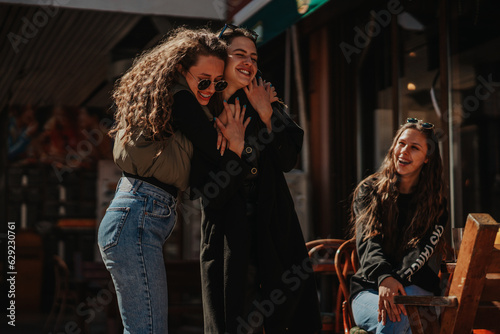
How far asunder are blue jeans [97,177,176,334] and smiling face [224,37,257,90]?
577 millimetres

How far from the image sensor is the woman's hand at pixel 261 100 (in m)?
2.71

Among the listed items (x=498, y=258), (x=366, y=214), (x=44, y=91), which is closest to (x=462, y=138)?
(x=366, y=214)

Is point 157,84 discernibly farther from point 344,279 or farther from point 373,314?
point 344,279

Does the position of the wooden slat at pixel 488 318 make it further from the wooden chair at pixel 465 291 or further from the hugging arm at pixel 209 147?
the hugging arm at pixel 209 147

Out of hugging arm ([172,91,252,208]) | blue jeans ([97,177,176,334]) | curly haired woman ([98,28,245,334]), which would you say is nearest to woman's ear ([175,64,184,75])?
curly haired woman ([98,28,245,334])

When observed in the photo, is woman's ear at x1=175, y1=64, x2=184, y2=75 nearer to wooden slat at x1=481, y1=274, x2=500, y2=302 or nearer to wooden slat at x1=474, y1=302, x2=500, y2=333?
wooden slat at x1=481, y1=274, x2=500, y2=302

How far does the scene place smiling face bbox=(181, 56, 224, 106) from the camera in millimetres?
2598

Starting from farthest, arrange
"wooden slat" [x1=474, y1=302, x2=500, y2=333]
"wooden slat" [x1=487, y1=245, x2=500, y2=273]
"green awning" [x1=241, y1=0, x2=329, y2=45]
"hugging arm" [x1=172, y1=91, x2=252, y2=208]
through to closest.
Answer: "green awning" [x1=241, y1=0, x2=329, y2=45], "wooden slat" [x1=474, y1=302, x2=500, y2=333], "wooden slat" [x1=487, y1=245, x2=500, y2=273], "hugging arm" [x1=172, y1=91, x2=252, y2=208]

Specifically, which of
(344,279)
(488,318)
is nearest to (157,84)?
(488,318)

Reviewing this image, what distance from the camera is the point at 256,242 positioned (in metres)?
2.65

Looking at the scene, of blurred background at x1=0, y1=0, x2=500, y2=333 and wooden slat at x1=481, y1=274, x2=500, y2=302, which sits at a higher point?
blurred background at x1=0, y1=0, x2=500, y2=333

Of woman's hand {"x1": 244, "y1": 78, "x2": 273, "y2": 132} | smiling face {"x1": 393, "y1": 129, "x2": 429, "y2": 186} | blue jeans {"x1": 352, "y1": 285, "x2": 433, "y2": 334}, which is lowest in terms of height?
blue jeans {"x1": 352, "y1": 285, "x2": 433, "y2": 334}

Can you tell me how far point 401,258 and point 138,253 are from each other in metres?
1.53

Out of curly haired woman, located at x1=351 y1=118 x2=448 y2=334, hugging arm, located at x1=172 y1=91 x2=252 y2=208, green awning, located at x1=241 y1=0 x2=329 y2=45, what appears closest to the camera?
hugging arm, located at x1=172 y1=91 x2=252 y2=208
